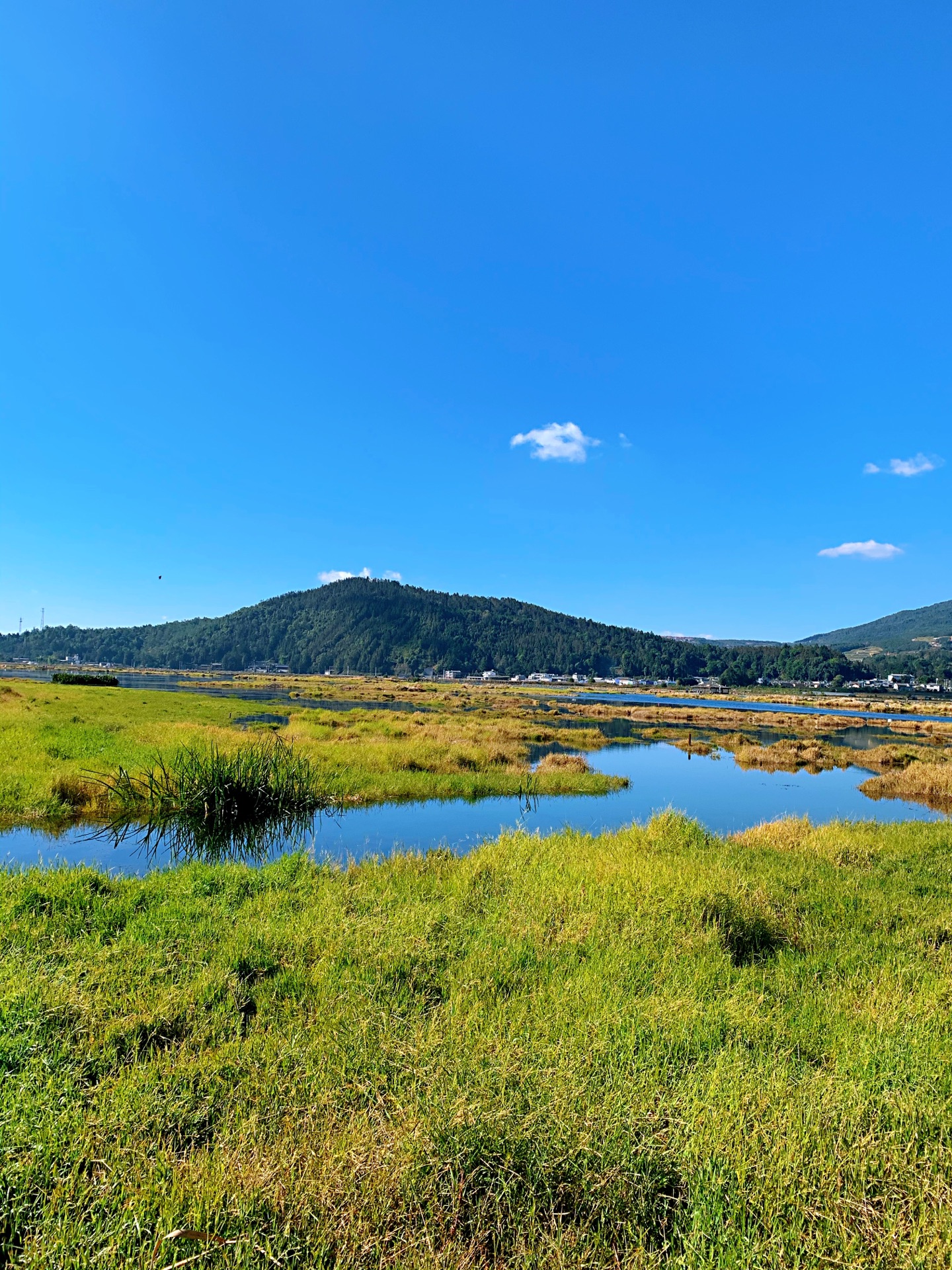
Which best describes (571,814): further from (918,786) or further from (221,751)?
(918,786)

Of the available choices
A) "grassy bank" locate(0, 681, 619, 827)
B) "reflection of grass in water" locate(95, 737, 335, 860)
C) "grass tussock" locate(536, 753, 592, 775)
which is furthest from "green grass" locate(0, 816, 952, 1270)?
"grass tussock" locate(536, 753, 592, 775)

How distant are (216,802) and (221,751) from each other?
20.0 ft

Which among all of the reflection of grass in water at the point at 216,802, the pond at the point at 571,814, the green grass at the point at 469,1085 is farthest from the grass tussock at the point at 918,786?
the reflection of grass in water at the point at 216,802

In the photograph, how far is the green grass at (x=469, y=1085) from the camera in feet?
12.1

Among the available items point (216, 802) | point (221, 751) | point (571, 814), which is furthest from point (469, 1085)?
point (221, 751)

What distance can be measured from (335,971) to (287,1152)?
329 centimetres

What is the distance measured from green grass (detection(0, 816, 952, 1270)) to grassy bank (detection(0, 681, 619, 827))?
37.0ft

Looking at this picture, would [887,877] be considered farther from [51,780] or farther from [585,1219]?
[51,780]

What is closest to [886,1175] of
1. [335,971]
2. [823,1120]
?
[823,1120]

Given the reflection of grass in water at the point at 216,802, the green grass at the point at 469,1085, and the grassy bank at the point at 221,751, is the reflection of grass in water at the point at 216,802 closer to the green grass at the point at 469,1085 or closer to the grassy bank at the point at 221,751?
the grassy bank at the point at 221,751

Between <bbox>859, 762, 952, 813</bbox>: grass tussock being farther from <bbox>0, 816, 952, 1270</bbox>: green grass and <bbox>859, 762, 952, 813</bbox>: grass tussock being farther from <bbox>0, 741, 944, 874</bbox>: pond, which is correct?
<bbox>0, 816, 952, 1270</bbox>: green grass

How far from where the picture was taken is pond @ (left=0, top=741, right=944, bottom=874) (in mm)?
15242

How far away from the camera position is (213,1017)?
619 centimetres

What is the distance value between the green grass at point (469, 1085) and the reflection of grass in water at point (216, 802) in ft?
23.8
